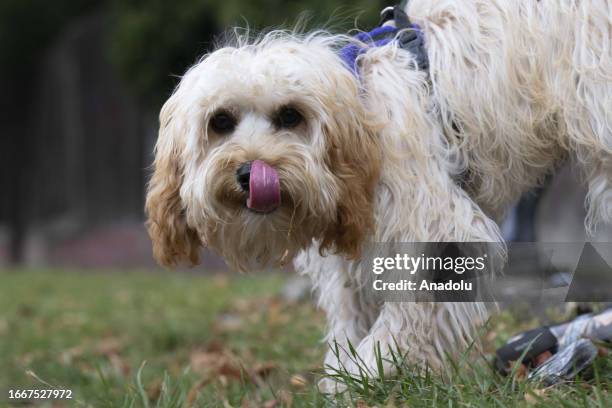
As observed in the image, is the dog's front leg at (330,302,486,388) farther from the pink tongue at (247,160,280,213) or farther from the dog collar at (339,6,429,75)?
the dog collar at (339,6,429,75)

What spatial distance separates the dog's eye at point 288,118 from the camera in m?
2.82

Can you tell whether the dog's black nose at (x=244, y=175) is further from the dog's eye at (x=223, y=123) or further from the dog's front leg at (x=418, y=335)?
the dog's front leg at (x=418, y=335)

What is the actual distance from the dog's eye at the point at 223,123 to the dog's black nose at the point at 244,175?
0.21m

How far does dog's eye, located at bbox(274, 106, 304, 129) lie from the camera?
2.82m

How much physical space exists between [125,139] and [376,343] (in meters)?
12.7

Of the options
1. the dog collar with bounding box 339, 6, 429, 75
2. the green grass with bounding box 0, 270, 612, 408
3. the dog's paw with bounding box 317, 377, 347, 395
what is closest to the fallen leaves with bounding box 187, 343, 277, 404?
the green grass with bounding box 0, 270, 612, 408

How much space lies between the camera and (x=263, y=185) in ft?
8.76

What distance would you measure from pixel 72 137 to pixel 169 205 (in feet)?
44.6

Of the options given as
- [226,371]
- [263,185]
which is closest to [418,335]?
[263,185]

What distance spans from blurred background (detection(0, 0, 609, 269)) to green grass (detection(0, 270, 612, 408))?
4659mm

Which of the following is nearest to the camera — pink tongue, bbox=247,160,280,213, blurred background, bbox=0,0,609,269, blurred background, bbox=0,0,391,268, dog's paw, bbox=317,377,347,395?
pink tongue, bbox=247,160,280,213

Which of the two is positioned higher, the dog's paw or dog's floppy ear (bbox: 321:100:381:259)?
dog's floppy ear (bbox: 321:100:381:259)

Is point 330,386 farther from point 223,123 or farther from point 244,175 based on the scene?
point 223,123

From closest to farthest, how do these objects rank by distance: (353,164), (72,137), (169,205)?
(353,164), (169,205), (72,137)
